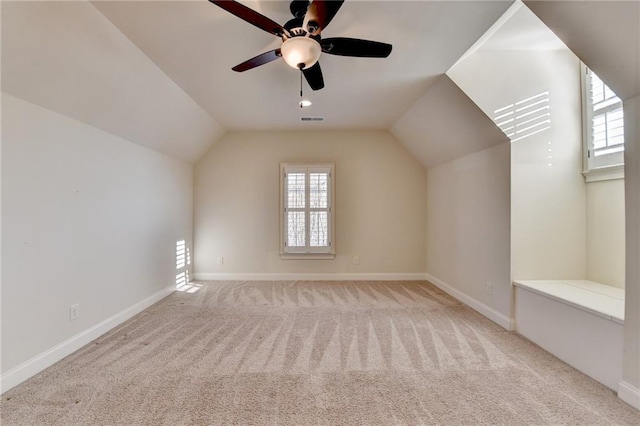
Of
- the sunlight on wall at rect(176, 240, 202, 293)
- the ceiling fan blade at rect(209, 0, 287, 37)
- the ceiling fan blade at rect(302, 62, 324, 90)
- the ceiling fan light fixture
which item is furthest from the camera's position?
the sunlight on wall at rect(176, 240, 202, 293)

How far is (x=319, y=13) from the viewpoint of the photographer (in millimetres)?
1474

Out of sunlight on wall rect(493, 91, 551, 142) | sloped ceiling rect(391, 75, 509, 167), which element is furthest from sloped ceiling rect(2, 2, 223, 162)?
sunlight on wall rect(493, 91, 551, 142)

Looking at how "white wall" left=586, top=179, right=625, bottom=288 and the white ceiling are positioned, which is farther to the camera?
"white wall" left=586, top=179, right=625, bottom=288

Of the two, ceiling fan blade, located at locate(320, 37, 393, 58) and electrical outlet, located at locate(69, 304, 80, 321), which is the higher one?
ceiling fan blade, located at locate(320, 37, 393, 58)

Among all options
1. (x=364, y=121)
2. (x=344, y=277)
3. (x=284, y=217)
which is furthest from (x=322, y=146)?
(x=344, y=277)

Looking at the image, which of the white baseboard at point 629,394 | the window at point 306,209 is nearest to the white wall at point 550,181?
the white baseboard at point 629,394

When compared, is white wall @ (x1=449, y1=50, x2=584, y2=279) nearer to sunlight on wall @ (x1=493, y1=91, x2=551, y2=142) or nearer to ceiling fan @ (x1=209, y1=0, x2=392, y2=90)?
sunlight on wall @ (x1=493, y1=91, x2=551, y2=142)

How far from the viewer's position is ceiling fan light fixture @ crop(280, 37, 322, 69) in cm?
163

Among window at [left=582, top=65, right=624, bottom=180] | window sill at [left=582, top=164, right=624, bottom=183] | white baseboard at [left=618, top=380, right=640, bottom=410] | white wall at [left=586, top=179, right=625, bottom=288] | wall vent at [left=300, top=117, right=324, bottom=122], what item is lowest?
white baseboard at [left=618, top=380, right=640, bottom=410]

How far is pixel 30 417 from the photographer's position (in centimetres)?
158

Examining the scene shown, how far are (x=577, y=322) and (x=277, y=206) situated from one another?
3.91 m

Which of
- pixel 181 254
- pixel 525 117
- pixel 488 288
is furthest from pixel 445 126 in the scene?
pixel 181 254

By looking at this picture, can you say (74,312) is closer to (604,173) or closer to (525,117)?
(525,117)

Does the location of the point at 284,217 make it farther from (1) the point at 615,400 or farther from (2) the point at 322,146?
(1) the point at 615,400
